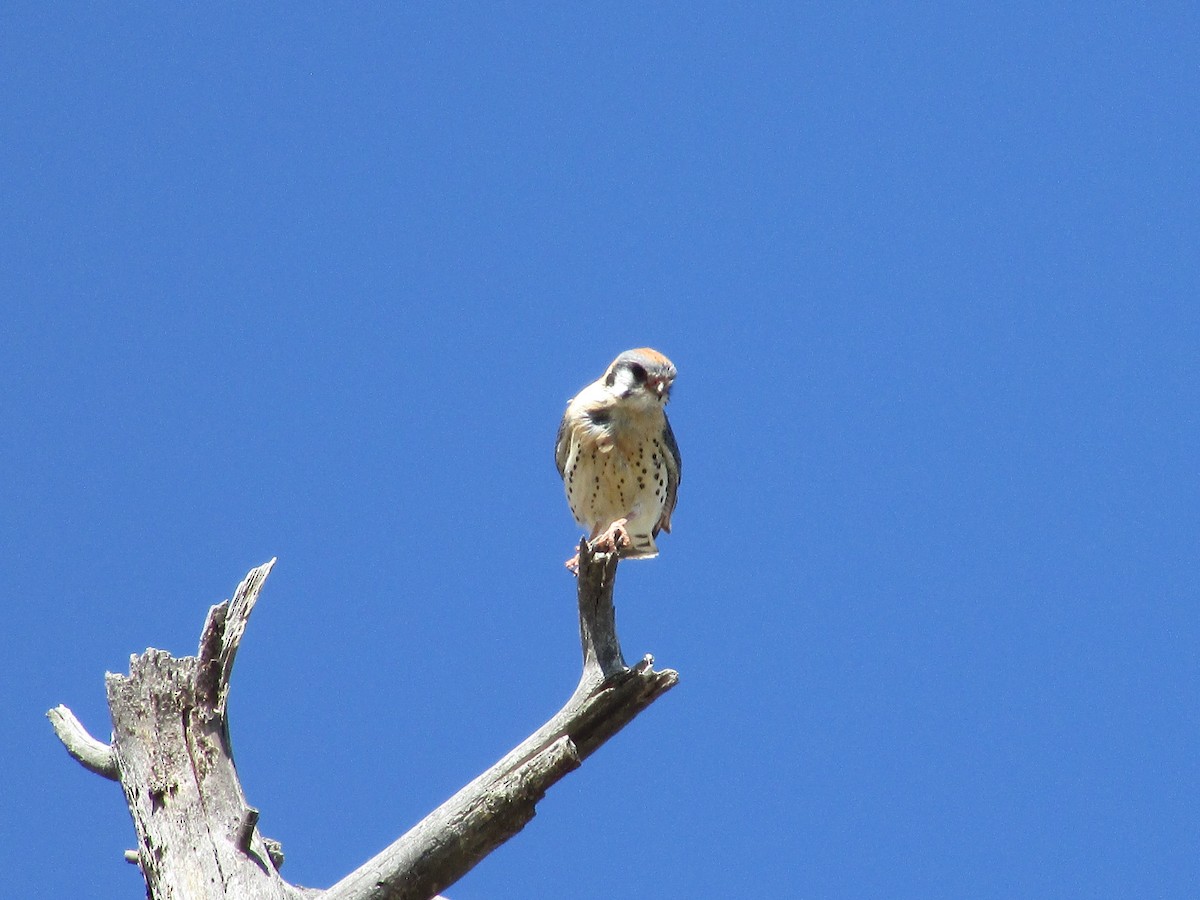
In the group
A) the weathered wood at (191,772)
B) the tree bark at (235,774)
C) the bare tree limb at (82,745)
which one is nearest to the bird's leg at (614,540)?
the tree bark at (235,774)

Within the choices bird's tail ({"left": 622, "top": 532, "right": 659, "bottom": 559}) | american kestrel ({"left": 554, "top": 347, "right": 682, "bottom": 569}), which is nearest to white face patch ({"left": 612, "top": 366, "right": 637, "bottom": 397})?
american kestrel ({"left": 554, "top": 347, "right": 682, "bottom": 569})

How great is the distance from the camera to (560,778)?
564 centimetres

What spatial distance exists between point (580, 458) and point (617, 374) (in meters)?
0.63

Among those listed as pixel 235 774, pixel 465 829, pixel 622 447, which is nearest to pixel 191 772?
pixel 235 774

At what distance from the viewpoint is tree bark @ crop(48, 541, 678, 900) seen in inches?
218

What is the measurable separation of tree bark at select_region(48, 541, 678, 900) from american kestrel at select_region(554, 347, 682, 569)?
2.76 meters

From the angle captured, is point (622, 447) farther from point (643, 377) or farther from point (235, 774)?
point (235, 774)

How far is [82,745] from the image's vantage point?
6449 mm

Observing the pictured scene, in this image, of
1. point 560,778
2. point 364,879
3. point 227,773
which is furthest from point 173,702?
point 560,778

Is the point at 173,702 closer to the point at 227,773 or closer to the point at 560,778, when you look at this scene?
the point at 227,773

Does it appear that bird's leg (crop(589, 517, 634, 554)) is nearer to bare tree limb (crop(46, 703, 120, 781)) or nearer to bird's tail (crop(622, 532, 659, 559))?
bird's tail (crop(622, 532, 659, 559))

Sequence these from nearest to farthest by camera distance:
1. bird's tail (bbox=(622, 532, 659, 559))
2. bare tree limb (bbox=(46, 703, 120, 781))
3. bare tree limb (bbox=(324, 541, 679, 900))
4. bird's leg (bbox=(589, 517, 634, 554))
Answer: bare tree limb (bbox=(324, 541, 679, 900)) < bare tree limb (bbox=(46, 703, 120, 781)) < bird's leg (bbox=(589, 517, 634, 554)) < bird's tail (bbox=(622, 532, 659, 559))

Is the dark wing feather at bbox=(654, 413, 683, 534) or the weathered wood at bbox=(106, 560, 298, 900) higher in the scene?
the dark wing feather at bbox=(654, 413, 683, 534)

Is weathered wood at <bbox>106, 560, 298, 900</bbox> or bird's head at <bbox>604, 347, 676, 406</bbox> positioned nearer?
weathered wood at <bbox>106, 560, 298, 900</bbox>
